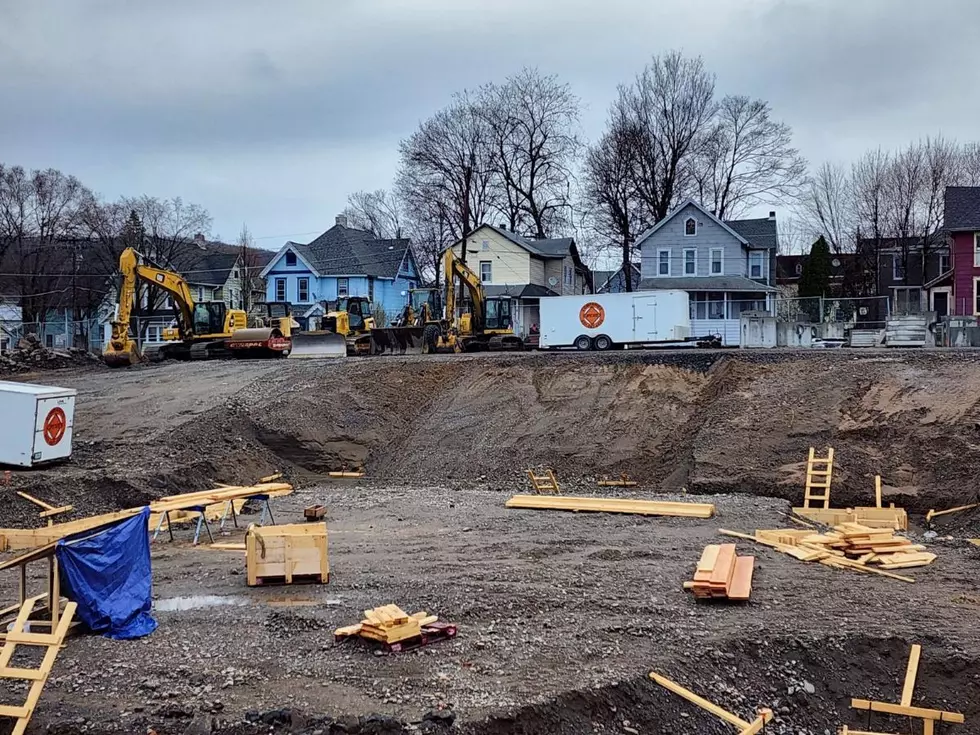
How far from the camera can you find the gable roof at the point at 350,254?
55.8m

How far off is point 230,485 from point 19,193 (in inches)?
1674

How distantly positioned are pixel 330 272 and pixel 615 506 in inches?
1623

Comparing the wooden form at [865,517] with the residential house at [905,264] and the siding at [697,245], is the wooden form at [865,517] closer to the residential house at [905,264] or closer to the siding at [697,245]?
the siding at [697,245]

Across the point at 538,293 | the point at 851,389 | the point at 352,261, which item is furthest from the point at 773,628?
the point at 352,261

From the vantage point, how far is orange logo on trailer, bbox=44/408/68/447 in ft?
59.0

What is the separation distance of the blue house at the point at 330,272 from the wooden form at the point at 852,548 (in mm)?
41937

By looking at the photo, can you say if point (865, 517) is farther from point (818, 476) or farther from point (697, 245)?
point (697, 245)

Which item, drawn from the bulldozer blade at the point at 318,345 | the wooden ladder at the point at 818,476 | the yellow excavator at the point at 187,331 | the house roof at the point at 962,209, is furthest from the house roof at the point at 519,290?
the wooden ladder at the point at 818,476

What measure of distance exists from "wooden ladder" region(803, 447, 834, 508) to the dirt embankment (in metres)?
0.30

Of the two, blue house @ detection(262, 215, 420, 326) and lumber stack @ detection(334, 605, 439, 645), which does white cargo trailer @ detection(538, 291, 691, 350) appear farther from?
lumber stack @ detection(334, 605, 439, 645)

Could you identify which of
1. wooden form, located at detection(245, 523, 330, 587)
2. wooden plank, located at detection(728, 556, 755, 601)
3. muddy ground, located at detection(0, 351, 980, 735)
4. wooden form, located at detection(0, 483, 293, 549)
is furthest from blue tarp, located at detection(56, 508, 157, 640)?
wooden plank, located at detection(728, 556, 755, 601)

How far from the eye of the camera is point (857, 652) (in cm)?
948

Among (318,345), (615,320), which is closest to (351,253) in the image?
(318,345)

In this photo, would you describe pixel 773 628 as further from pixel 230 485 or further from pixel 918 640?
pixel 230 485
